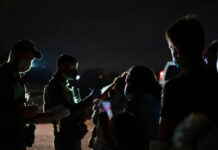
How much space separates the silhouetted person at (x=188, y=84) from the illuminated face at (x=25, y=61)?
6.04 ft

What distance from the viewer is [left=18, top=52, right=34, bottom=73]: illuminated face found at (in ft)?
11.5

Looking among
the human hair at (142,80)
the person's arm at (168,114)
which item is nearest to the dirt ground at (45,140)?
the human hair at (142,80)

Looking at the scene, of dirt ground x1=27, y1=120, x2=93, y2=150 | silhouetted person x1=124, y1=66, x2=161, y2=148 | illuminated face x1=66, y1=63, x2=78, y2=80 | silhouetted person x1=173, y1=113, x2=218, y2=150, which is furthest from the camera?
dirt ground x1=27, y1=120, x2=93, y2=150

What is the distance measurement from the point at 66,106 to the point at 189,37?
7.93 feet

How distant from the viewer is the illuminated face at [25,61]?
352 centimetres

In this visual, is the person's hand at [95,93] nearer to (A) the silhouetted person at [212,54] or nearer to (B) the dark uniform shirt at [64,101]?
(B) the dark uniform shirt at [64,101]

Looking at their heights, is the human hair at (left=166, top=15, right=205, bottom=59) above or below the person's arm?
above

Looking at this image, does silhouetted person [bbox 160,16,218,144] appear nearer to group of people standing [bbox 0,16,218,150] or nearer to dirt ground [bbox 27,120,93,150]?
group of people standing [bbox 0,16,218,150]

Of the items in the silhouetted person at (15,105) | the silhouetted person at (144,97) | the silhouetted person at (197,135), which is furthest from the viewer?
the silhouetted person at (144,97)

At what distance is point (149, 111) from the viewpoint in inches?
136

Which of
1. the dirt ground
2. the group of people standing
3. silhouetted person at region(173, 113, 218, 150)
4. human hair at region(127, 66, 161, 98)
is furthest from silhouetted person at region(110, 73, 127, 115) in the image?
the dirt ground

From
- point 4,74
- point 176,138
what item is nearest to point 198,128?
point 176,138

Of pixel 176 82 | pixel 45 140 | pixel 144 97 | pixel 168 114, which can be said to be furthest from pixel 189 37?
pixel 45 140

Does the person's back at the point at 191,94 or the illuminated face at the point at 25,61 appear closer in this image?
the person's back at the point at 191,94
